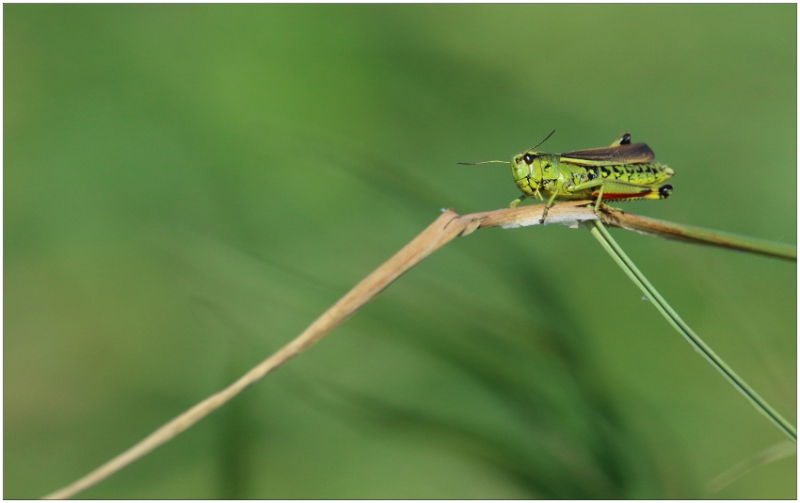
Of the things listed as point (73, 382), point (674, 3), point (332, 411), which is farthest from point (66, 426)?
point (674, 3)

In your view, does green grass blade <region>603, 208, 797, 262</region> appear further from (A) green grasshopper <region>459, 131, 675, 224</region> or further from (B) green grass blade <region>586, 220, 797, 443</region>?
(A) green grasshopper <region>459, 131, 675, 224</region>

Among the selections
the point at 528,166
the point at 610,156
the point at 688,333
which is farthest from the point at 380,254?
the point at 688,333

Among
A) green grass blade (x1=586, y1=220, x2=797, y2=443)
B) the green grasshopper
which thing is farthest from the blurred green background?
green grass blade (x1=586, y1=220, x2=797, y2=443)

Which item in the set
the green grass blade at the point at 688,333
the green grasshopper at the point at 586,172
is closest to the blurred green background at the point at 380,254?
the green grasshopper at the point at 586,172

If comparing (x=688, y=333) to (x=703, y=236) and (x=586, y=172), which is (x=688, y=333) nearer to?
(x=703, y=236)

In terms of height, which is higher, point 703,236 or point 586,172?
point 586,172

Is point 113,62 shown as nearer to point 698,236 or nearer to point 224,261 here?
point 224,261
